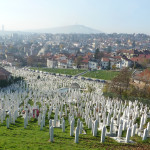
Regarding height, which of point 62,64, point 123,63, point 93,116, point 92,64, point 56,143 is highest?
point 123,63

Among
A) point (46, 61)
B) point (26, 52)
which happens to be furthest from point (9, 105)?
point (26, 52)

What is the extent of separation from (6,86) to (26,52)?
8737 cm

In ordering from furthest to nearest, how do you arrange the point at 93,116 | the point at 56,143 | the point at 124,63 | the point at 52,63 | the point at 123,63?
the point at 52,63 → the point at 123,63 → the point at 124,63 → the point at 93,116 → the point at 56,143

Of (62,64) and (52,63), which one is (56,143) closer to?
(62,64)

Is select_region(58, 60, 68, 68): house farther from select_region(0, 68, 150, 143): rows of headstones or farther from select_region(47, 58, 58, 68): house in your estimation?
select_region(0, 68, 150, 143): rows of headstones

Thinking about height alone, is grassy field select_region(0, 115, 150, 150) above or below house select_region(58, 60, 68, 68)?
above

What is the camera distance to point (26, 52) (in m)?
116

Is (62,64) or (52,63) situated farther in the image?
(52,63)

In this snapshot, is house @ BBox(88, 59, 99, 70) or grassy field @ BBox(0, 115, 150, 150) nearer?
grassy field @ BBox(0, 115, 150, 150)

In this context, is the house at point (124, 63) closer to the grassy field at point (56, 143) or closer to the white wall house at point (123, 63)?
the white wall house at point (123, 63)

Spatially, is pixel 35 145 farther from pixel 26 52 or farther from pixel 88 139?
pixel 26 52

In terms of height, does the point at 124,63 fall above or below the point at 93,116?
above

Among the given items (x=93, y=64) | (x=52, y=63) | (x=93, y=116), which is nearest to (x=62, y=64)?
(x=52, y=63)

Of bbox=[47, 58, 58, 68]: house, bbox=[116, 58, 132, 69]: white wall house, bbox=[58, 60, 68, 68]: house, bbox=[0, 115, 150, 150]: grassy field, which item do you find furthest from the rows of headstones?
bbox=[47, 58, 58, 68]: house
